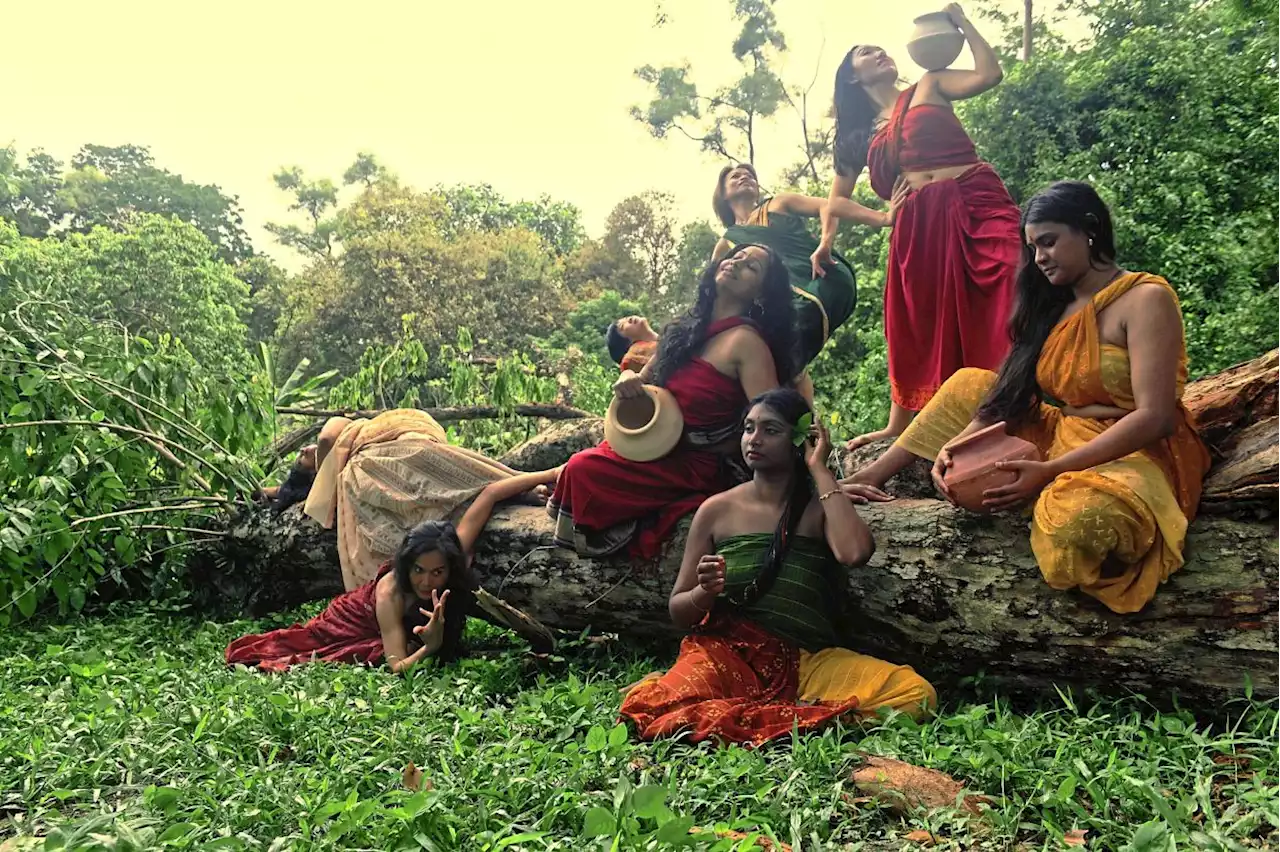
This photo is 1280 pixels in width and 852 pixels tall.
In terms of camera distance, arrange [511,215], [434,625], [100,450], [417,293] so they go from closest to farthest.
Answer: [434,625]
[100,450]
[417,293]
[511,215]

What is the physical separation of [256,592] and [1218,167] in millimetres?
8819

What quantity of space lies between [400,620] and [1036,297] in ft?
9.82

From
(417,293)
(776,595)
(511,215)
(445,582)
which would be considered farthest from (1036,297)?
(511,215)

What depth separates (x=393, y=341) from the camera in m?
19.2

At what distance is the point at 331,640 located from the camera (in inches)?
175

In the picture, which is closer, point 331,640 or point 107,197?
point 331,640

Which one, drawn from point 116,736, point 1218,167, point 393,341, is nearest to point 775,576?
point 116,736

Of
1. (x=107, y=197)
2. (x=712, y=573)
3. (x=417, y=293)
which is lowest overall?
→ (x=712, y=573)

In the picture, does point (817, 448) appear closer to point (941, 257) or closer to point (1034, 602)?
point (1034, 602)

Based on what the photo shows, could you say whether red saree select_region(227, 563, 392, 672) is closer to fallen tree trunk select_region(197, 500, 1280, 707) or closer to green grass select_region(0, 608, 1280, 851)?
fallen tree trunk select_region(197, 500, 1280, 707)

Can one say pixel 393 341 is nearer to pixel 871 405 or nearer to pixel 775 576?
pixel 871 405

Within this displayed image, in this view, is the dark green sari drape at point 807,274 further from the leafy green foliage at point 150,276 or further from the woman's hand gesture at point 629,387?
the leafy green foliage at point 150,276

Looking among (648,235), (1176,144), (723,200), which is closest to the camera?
(723,200)

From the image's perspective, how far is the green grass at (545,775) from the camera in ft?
6.40
